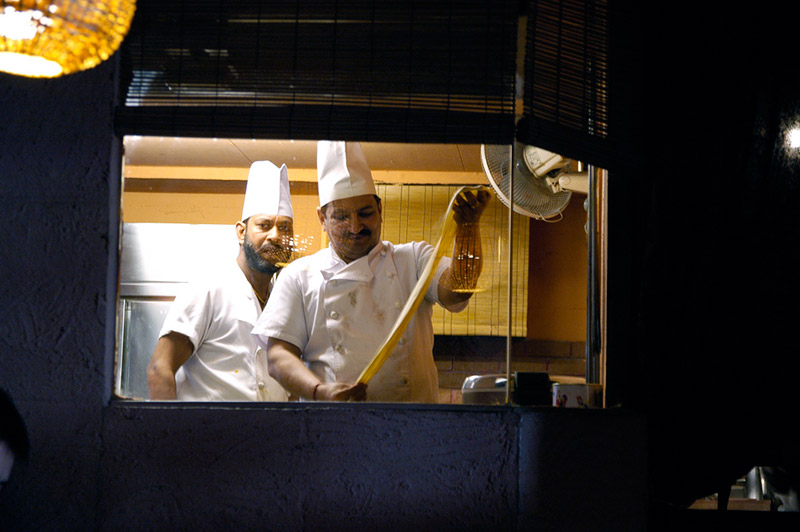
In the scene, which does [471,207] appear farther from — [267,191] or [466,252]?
[267,191]

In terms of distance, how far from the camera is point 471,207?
2.62 m

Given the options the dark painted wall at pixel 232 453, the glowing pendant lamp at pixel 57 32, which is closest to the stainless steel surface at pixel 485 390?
the dark painted wall at pixel 232 453

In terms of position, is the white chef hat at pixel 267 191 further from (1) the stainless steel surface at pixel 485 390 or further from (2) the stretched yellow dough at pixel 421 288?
(1) the stainless steel surface at pixel 485 390

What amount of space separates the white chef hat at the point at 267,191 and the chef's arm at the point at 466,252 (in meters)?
0.87

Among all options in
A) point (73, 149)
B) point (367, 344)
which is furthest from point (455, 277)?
point (73, 149)

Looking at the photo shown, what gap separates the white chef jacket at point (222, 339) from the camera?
113 inches

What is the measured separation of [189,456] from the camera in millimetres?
2166

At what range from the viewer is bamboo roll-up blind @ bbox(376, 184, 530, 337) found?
2.53 metres

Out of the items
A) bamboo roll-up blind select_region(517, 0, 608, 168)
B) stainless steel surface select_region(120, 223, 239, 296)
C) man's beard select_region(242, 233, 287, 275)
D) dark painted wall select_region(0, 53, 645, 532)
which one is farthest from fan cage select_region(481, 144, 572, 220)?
stainless steel surface select_region(120, 223, 239, 296)

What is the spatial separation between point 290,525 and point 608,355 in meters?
1.00

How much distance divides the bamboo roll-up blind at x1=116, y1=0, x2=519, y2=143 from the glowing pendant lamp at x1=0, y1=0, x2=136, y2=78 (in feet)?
1.82

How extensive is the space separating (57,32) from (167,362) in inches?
61.5

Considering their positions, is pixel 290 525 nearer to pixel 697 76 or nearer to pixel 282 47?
pixel 282 47

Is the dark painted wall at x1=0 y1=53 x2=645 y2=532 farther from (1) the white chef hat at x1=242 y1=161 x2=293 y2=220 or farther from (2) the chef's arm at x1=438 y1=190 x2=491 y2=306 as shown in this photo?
(1) the white chef hat at x1=242 y1=161 x2=293 y2=220
